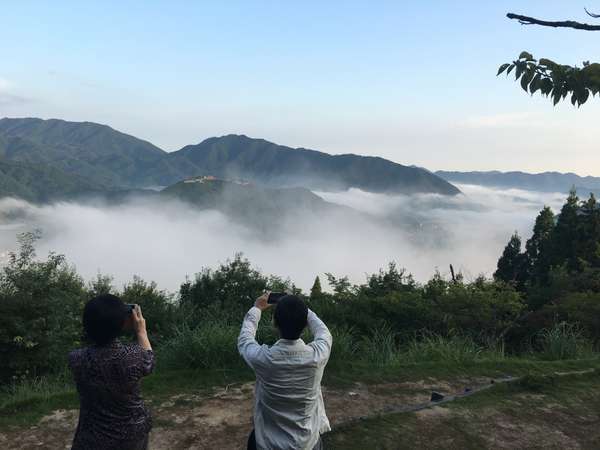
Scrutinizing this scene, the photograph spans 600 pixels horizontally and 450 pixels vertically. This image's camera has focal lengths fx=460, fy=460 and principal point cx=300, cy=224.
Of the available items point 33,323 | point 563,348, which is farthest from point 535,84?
point 33,323

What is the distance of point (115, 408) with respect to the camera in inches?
102

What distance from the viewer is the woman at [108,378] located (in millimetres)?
2482

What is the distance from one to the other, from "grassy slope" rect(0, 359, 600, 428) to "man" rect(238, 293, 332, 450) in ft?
9.62

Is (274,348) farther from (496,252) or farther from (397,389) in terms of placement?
(496,252)

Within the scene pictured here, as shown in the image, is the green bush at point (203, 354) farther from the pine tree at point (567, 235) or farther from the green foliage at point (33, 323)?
the pine tree at point (567, 235)

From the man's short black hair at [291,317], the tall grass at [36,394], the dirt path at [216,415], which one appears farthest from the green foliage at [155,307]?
the man's short black hair at [291,317]

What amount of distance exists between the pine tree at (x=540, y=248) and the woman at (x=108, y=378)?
3598 cm

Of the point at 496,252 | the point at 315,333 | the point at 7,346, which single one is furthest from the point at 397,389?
the point at 496,252

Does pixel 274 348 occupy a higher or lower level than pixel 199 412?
higher

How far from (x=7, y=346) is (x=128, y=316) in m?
8.81

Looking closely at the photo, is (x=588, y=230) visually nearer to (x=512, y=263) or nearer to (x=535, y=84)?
(x=512, y=263)

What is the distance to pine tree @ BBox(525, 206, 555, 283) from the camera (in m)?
34.2

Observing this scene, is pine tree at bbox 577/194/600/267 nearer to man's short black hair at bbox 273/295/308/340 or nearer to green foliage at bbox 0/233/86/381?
green foliage at bbox 0/233/86/381

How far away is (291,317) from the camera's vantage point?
106 inches
